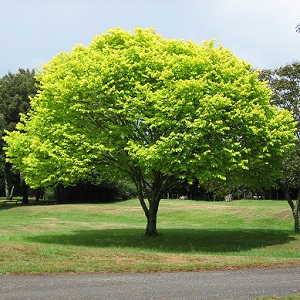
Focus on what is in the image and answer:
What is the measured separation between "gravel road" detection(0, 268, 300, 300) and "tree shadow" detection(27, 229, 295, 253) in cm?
1027

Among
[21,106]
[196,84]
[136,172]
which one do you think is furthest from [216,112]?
[21,106]

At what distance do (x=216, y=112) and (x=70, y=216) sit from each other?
30818mm

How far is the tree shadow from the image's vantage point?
951 inches

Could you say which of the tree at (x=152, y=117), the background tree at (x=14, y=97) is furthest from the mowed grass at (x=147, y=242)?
the background tree at (x=14, y=97)

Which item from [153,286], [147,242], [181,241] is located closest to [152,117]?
[147,242]

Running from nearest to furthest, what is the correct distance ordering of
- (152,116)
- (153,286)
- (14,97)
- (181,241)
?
(153,286) → (152,116) → (181,241) → (14,97)

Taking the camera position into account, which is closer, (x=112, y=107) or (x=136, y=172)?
(x=112, y=107)

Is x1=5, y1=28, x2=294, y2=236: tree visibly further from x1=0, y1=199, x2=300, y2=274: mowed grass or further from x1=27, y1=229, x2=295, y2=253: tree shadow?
x1=0, y1=199, x2=300, y2=274: mowed grass

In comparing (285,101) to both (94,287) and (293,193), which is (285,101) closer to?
(94,287)

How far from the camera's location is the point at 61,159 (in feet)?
74.4

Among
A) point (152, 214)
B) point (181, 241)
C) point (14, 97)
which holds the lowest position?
point (181, 241)

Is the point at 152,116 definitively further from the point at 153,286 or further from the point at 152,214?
the point at 153,286

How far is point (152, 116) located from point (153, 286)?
505 inches

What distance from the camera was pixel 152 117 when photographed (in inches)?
893
